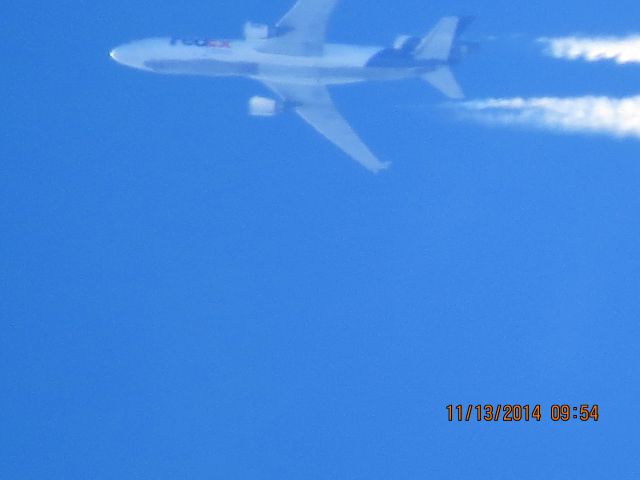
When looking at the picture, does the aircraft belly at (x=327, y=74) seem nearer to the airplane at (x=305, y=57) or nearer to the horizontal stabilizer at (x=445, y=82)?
the airplane at (x=305, y=57)

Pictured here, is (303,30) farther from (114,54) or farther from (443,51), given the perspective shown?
(114,54)

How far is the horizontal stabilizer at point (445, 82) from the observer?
55.8 feet

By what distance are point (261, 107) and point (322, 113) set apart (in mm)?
1290

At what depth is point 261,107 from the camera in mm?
16672

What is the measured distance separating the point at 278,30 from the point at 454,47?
2.73 meters

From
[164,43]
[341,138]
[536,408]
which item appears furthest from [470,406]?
[164,43]

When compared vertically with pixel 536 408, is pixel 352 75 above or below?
above

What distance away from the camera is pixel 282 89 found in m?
17.4

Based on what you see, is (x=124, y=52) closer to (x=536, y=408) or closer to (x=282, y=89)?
(x=282, y=89)

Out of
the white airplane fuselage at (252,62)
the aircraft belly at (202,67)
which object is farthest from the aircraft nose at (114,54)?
the aircraft belly at (202,67)

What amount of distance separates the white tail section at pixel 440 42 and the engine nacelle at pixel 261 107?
2.39m

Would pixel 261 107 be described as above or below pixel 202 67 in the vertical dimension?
below

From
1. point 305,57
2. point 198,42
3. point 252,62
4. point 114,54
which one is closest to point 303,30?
point 305,57

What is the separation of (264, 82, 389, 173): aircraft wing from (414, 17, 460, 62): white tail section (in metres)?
1.61
